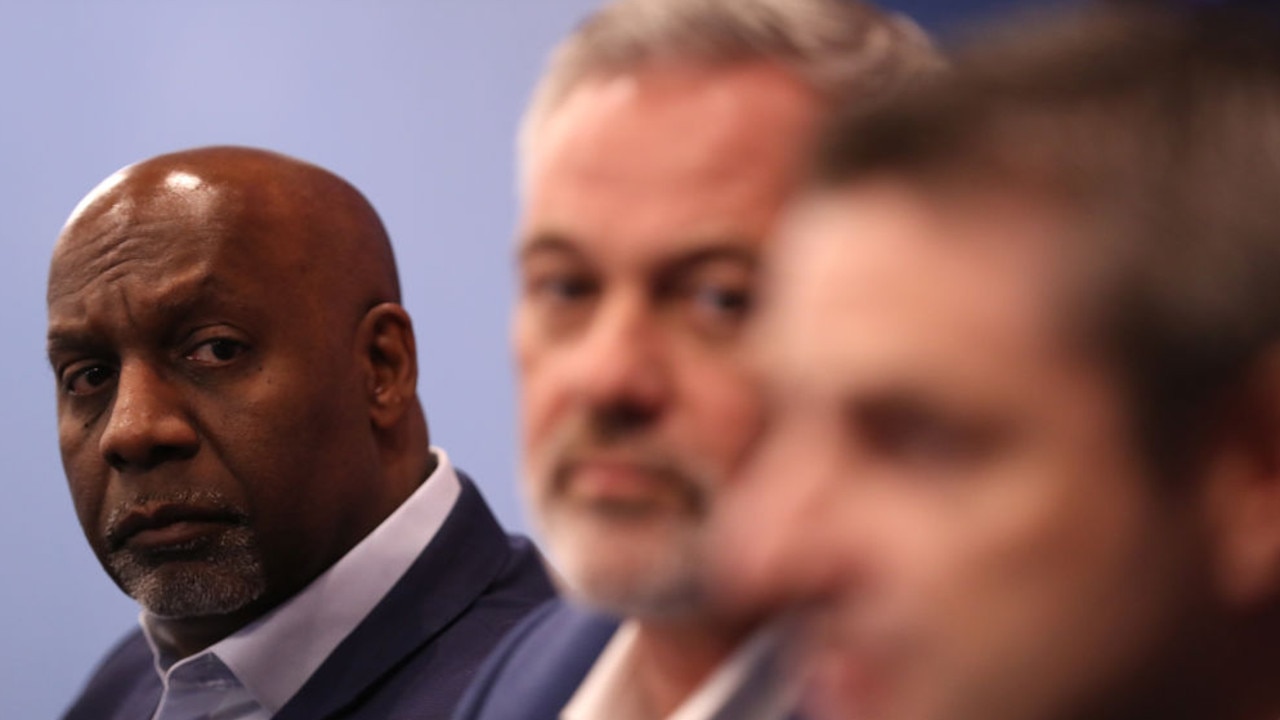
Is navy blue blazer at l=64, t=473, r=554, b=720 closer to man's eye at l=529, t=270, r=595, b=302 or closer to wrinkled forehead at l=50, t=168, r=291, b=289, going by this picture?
wrinkled forehead at l=50, t=168, r=291, b=289

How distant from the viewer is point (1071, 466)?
1.28ft

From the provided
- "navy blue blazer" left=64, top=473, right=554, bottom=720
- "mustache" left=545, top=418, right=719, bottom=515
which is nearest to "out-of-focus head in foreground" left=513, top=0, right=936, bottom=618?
"mustache" left=545, top=418, right=719, bottom=515

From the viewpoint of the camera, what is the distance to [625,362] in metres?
0.56

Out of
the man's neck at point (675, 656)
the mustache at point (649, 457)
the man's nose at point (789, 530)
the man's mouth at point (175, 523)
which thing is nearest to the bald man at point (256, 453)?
the man's mouth at point (175, 523)

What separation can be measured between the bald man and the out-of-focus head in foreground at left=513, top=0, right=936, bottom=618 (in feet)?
1.70

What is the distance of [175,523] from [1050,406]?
831 mm

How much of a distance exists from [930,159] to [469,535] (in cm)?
81

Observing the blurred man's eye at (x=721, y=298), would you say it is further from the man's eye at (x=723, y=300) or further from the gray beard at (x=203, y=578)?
the gray beard at (x=203, y=578)

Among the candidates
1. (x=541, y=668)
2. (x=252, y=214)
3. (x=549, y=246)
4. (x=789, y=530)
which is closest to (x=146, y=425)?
(x=252, y=214)

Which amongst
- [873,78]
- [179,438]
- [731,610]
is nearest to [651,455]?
[731,610]

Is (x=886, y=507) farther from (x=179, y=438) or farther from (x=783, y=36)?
(x=179, y=438)

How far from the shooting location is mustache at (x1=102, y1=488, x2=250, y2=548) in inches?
42.6

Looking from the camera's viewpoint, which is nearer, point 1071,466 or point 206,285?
point 1071,466

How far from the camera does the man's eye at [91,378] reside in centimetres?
114
